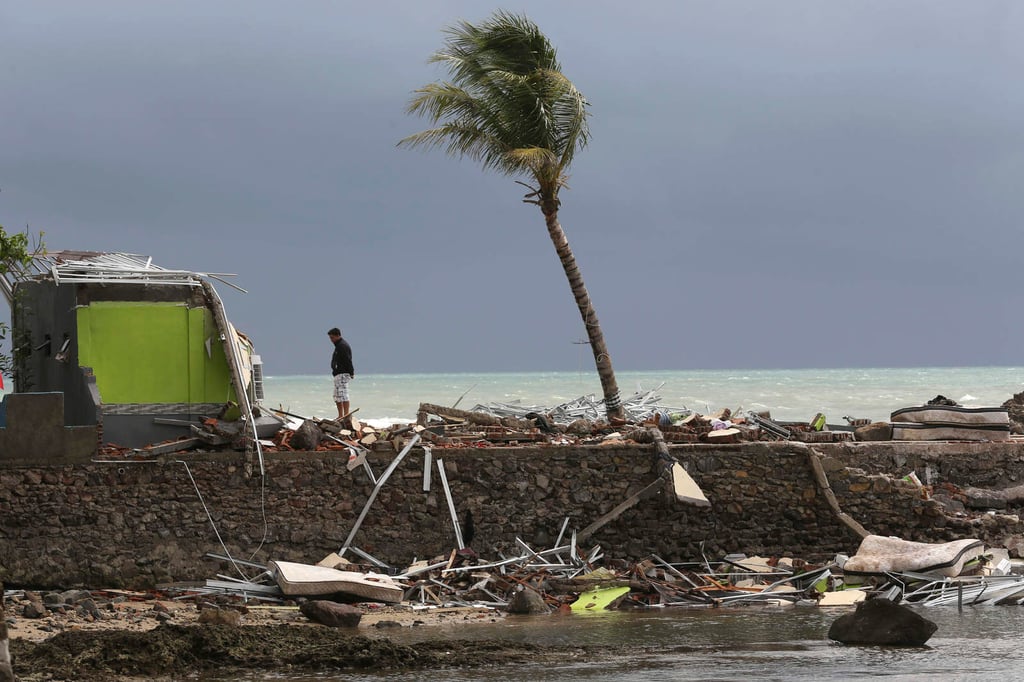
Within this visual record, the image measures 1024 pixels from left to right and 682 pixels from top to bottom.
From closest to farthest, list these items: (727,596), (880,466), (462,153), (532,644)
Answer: (532,644) < (727,596) < (880,466) < (462,153)

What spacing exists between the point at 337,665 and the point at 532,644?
80.1 inches

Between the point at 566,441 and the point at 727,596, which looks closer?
the point at 727,596

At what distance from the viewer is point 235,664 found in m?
11.5

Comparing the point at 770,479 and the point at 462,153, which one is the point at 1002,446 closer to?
the point at 770,479

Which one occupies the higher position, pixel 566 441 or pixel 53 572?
pixel 566 441

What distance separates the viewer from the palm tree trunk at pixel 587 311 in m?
24.8

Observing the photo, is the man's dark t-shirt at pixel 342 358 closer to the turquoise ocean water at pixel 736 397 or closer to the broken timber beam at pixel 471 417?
the broken timber beam at pixel 471 417

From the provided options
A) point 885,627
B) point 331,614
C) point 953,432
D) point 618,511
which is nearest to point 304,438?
point 331,614

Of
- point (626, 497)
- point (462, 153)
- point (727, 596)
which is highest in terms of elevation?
point (462, 153)

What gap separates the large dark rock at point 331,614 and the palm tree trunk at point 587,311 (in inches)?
451

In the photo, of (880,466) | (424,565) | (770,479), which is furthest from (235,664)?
(880,466)

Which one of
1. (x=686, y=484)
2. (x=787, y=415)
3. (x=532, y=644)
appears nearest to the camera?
(x=532, y=644)

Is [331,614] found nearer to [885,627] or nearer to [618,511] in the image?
[618,511]

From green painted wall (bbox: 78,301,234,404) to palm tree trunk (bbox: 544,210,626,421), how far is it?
30.3 feet
